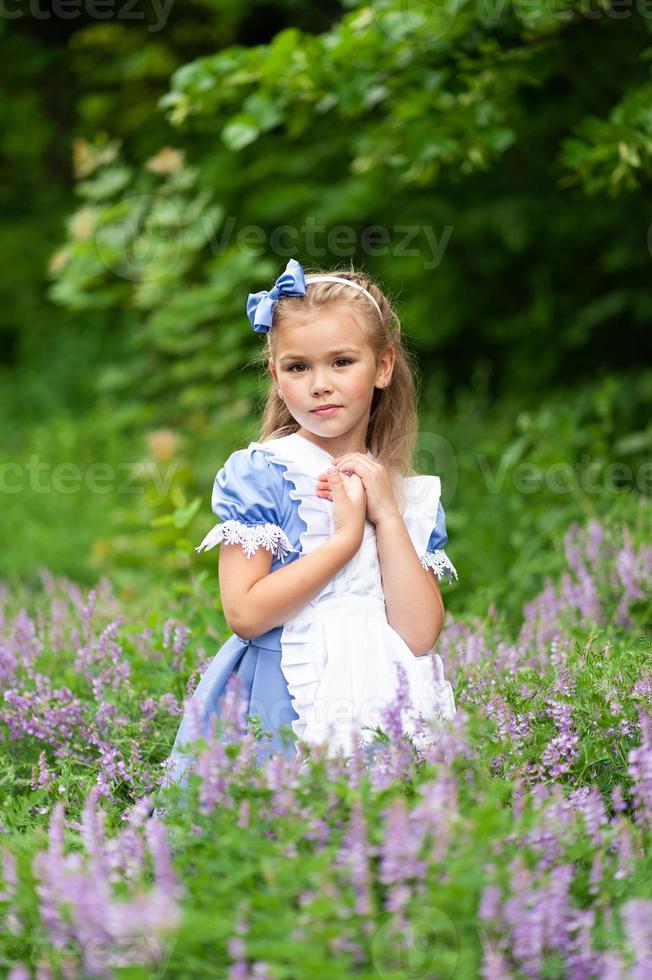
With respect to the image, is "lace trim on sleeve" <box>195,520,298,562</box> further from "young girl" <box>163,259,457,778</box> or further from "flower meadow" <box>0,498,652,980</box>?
"flower meadow" <box>0,498,652,980</box>

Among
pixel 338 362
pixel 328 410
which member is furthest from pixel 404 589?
pixel 338 362

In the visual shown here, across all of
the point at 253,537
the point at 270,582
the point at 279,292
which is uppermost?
the point at 279,292

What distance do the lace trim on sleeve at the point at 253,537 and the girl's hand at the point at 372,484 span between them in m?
0.14

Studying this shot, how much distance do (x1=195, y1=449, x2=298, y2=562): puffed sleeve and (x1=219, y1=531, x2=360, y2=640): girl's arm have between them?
3cm

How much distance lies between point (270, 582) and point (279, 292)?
68cm

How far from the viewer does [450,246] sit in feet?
24.1

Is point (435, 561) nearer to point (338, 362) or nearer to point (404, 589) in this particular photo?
point (404, 589)

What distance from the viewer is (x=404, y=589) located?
2.50 meters

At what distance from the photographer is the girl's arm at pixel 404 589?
98.7 inches

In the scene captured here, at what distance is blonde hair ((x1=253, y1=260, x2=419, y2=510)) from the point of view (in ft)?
8.58

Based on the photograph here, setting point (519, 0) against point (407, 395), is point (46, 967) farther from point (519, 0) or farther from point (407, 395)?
point (519, 0)

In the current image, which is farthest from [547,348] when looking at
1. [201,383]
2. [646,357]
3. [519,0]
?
[519,0]

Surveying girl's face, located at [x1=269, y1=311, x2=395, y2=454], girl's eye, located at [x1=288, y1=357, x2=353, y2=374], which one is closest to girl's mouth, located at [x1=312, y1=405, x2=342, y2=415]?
girl's face, located at [x1=269, y1=311, x2=395, y2=454]

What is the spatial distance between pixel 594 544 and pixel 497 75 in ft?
6.43
